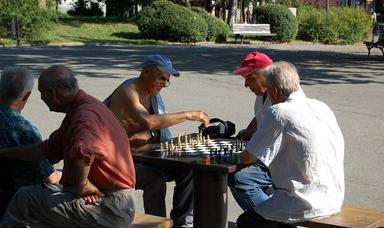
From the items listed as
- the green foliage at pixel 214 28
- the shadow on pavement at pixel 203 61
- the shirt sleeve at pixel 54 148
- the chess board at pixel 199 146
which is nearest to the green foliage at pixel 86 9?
the green foliage at pixel 214 28

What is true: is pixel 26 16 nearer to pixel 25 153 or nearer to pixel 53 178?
pixel 53 178

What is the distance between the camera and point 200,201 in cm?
514

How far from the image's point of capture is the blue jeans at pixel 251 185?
17.6 feet

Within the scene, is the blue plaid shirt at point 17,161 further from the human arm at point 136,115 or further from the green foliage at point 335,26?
the green foliage at point 335,26

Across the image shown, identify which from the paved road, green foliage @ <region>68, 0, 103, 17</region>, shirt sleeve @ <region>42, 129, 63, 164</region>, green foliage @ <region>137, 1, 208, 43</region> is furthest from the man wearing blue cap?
green foliage @ <region>68, 0, 103, 17</region>

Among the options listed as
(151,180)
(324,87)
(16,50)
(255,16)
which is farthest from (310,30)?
(151,180)

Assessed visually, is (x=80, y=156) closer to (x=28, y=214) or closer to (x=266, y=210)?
(x=28, y=214)

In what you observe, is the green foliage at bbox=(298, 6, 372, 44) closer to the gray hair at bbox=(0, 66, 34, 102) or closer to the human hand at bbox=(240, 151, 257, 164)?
the human hand at bbox=(240, 151, 257, 164)

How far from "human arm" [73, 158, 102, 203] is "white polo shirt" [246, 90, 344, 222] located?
103 cm

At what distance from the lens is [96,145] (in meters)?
3.89

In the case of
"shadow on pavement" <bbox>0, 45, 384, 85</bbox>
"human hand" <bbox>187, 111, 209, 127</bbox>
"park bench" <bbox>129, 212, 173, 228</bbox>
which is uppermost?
"human hand" <bbox>187, 111, 209, 127</bbox>

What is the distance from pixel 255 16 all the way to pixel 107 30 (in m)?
7.75

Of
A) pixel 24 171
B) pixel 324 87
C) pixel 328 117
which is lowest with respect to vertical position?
pixel 324 87

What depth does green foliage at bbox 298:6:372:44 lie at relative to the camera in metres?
36.7
